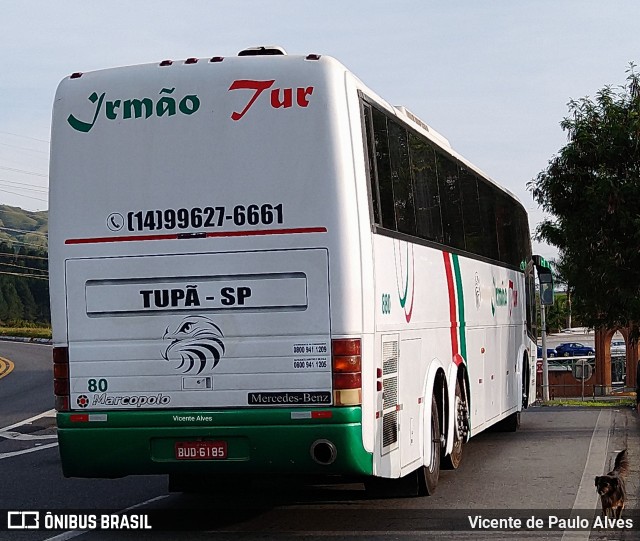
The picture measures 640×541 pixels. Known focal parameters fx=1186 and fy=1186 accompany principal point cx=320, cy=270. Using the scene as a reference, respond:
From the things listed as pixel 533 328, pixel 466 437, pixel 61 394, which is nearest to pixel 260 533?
pixel 61 394

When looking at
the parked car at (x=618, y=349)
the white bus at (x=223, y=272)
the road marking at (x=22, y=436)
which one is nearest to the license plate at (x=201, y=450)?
the white bus at (x=223, y=272)

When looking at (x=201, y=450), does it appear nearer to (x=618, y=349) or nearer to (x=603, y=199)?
(x=603, y=199)

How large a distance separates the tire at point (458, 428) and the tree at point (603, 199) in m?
8.22

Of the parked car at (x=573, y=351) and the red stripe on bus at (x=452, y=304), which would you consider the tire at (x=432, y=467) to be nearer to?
the red stripe on bus at (x=452, y=304)

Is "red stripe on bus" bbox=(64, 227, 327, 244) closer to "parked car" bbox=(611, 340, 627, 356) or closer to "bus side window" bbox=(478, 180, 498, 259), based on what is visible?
"bus side window" bbox=(478, 180, 498, 259)

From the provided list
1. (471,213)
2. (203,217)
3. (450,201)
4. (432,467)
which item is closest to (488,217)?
(471,213)

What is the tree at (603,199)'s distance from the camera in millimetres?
20875

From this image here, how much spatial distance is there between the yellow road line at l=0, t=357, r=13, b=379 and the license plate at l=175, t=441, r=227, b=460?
30.5 meters

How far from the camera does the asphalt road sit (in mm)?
9891

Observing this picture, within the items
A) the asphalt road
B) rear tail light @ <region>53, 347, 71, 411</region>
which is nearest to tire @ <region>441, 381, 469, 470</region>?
the asphalt road

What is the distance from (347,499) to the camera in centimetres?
1175

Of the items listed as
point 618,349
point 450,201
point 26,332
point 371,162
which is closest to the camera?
point 371,162

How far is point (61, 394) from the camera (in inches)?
387

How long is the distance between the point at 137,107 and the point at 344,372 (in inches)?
110
